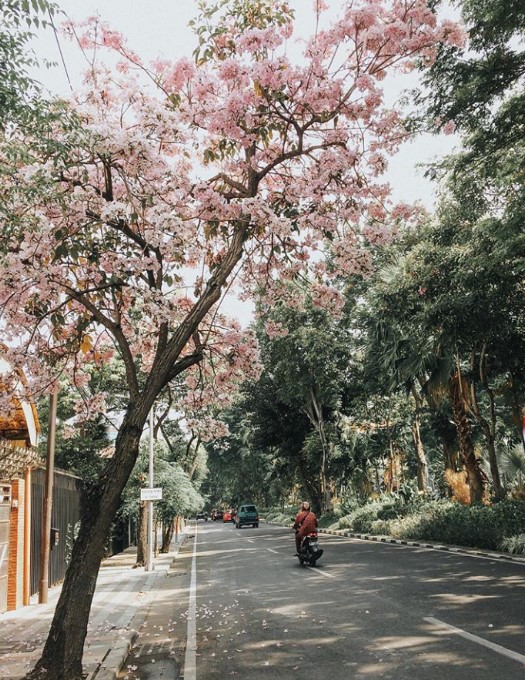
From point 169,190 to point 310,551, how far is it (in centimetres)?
1143

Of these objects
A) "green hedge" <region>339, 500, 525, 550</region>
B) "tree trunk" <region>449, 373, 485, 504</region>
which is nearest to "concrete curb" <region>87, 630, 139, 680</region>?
"green hedge" <region>339, 500, 525, 550</region>

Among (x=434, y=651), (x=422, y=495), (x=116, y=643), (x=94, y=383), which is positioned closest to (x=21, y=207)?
(x=116, y=643)

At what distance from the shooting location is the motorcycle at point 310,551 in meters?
15.8

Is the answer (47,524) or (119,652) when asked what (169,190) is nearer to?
(119,652)

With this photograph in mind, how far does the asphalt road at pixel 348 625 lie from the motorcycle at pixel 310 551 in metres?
0.77

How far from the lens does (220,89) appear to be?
7.93 m

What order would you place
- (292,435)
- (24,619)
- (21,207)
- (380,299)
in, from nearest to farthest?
1. (21,207)
2. (24,619)
3. (380,299)
4. (292,435)

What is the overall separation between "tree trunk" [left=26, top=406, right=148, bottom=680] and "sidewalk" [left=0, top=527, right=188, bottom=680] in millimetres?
360

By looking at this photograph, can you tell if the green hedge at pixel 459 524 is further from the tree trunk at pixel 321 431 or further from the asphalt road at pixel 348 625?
the tree trunk at pixel 321 431

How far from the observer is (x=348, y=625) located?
27.0 ft

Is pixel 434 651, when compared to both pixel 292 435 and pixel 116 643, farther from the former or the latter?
pixel 292 435

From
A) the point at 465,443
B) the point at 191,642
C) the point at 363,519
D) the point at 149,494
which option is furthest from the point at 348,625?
the point at 363,519

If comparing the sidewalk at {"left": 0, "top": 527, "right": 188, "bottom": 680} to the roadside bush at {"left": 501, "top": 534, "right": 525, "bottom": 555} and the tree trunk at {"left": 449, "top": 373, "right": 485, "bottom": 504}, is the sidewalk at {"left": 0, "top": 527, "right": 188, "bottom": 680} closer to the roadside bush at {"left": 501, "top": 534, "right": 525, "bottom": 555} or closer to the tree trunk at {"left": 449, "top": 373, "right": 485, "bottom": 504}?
the roadside bush at {"left": 501, "top": 534, "right": 525, "bottom": 555}

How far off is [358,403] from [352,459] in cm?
351
